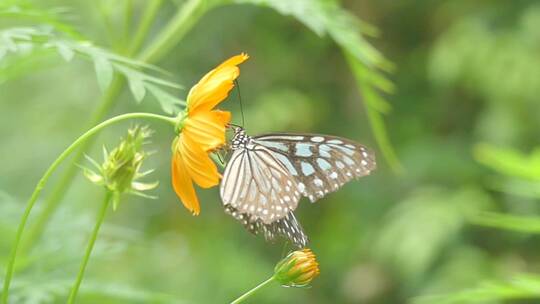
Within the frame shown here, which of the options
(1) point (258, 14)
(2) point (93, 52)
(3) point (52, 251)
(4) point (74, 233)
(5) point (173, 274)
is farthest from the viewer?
(1) point (258, 14)

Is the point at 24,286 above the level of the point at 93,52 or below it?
below

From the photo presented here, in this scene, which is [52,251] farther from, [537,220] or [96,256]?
[537,220]

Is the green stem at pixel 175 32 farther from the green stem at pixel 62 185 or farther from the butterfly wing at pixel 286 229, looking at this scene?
the butterfly wing at pixel 286 229

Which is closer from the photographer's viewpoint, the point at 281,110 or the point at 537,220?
the point at 537,220

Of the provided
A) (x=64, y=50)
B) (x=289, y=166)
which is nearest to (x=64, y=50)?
(x=64, y=50)

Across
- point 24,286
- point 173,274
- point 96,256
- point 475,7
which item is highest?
point 475,7

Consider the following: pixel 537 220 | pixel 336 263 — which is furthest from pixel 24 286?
pixel 336 263
